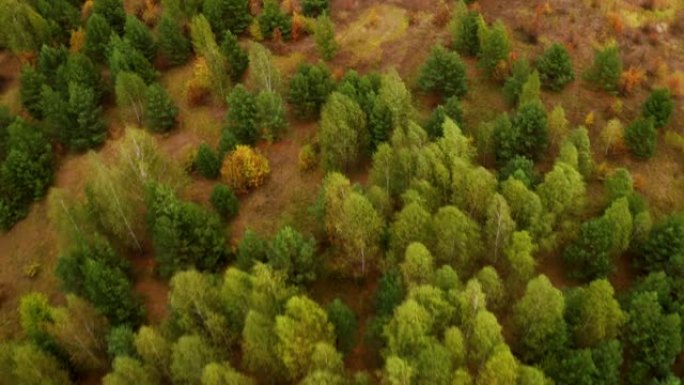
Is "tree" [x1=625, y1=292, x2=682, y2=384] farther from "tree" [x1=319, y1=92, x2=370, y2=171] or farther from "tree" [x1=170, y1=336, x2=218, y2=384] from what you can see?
"tree" [x1=170, y1=336, x2=218, y2=384]

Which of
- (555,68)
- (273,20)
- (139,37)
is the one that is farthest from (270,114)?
(555,68)

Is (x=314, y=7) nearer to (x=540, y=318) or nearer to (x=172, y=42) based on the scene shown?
(x=172, y=42)

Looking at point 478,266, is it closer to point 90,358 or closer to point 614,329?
point 614,329

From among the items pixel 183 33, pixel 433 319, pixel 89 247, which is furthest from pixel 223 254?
pixel 183 33

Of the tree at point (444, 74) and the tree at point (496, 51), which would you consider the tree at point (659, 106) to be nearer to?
the tree at point (496, 51)

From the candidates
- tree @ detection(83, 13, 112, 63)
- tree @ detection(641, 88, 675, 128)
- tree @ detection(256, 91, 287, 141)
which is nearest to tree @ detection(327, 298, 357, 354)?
tree @ detection(256, 91, 287, 141)
